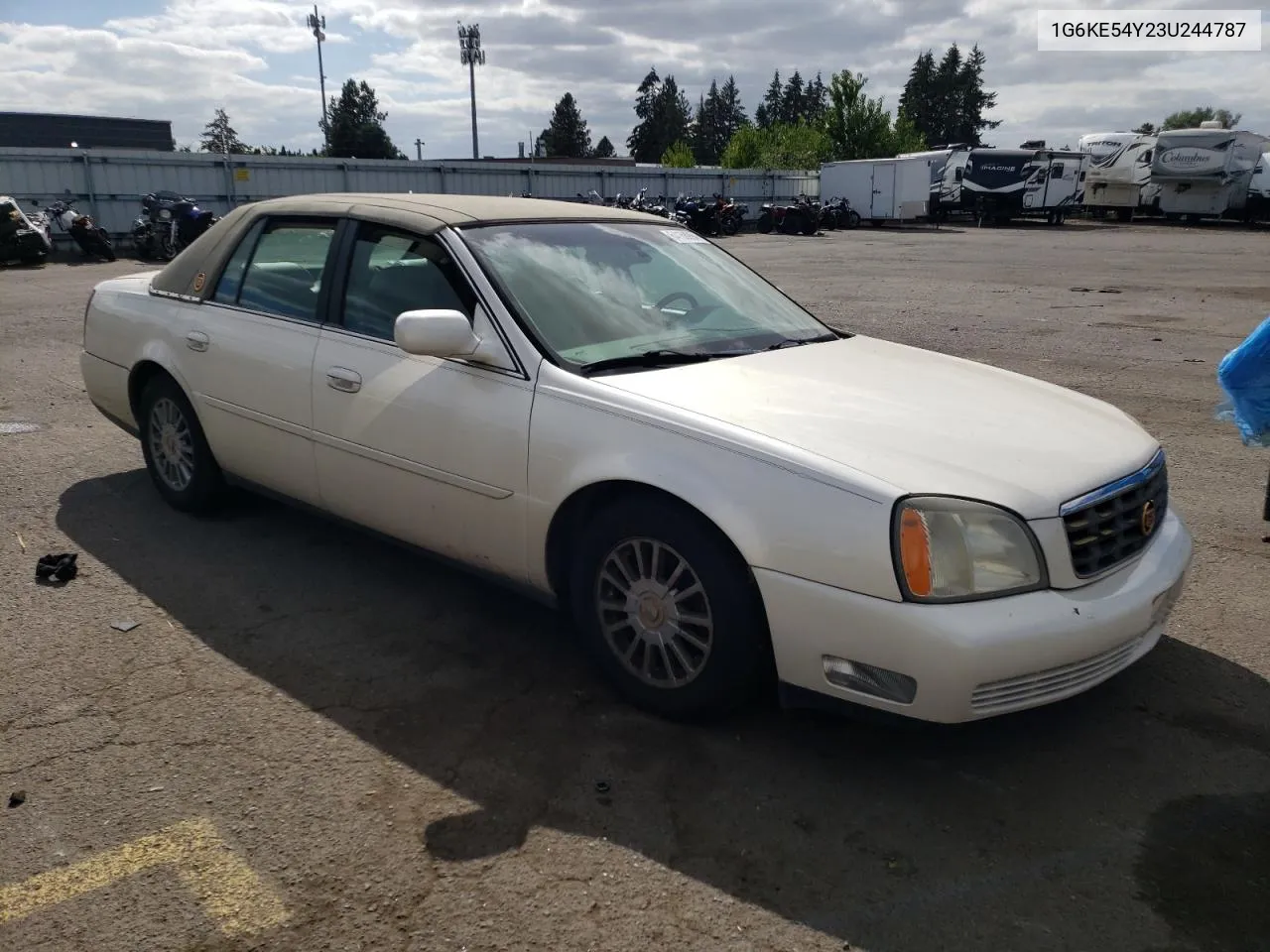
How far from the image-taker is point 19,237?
1905cm

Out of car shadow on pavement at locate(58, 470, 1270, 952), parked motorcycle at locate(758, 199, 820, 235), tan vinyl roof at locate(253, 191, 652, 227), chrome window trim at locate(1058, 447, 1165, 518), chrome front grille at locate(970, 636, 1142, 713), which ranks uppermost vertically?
parked motorcycle at locate(758, 199, 820, 235)

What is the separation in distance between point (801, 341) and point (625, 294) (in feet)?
2.41

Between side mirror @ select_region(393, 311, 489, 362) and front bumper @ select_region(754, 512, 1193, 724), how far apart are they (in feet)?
4.22

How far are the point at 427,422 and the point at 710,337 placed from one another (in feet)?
3.54

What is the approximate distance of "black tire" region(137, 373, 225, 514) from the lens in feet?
16.0

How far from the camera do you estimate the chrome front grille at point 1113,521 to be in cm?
291

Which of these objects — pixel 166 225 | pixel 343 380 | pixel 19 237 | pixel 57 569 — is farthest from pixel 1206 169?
pixel 57 569

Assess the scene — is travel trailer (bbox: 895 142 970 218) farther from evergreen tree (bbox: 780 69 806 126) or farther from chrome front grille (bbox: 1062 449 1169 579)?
evergreen tree (bbox: 780 69 806 126)

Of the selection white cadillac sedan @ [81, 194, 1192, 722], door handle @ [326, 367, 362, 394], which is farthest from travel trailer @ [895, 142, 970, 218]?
door handle @ [326, 367, 362, 394]

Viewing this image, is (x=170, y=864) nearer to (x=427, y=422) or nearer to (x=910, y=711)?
(x=427, y=422)

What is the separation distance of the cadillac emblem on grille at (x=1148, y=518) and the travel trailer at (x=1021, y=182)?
140 feet

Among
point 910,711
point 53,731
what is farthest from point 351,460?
point 910,711

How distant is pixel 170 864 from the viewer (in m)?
2.62

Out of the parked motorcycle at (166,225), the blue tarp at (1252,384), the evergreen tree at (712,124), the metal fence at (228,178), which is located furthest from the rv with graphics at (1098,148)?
the evergreen tree at (712,124)
